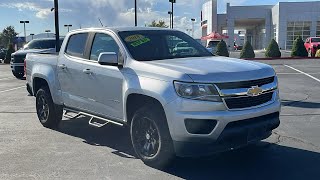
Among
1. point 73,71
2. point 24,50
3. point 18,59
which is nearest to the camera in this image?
point 73,71

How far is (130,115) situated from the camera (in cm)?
589

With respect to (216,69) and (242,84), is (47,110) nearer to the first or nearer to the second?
(216,69)

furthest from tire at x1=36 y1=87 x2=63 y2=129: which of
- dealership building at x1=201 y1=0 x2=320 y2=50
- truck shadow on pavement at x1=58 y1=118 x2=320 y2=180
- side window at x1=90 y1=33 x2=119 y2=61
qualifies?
dealership building at x1=201 y1=0 x2=320 y2=50

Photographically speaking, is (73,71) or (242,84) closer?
(242,84)

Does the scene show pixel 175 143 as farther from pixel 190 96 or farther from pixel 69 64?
pixel 69 64

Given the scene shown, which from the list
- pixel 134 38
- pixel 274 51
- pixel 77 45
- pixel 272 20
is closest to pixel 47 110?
pixel 77 45

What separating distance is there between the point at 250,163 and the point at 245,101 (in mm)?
1027

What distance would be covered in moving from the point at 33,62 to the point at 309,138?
5.36 m

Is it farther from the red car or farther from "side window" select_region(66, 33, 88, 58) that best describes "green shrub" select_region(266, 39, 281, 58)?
"side window" select_region(66, 33, 88, 58)

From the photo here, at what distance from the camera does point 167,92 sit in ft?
16.5

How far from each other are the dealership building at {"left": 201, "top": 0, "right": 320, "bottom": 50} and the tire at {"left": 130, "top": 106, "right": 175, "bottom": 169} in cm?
5306

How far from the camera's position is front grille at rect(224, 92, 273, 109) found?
495 centimetres

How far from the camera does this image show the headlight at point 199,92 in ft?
16.0

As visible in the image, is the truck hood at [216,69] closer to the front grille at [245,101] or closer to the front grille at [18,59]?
the front grille at [245,101]
